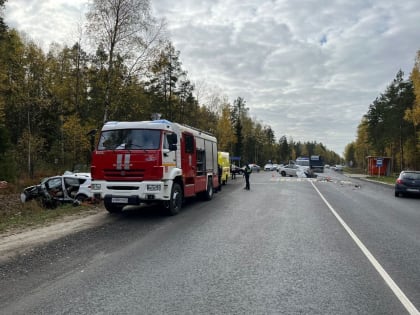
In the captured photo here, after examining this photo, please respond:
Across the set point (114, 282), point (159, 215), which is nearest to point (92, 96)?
point (159, 215)

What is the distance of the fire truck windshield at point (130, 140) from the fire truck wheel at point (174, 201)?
1527 millimetres

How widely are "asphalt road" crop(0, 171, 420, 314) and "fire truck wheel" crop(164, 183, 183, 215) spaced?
1309mm

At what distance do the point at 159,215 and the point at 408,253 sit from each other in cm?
657

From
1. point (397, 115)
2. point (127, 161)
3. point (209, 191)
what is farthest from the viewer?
point (397, 115)

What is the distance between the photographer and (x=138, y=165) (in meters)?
9.61

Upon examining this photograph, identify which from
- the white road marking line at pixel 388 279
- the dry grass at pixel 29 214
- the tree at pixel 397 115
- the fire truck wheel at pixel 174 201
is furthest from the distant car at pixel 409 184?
the tree at pixel 397 115

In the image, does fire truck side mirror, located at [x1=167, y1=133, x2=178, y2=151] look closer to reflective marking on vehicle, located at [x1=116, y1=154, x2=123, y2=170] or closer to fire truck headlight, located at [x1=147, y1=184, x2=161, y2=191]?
fire truck headlight, located at [x1=147, y1=184, x2=161, y2=191]

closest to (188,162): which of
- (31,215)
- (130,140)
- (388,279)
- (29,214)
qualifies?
(130,140)

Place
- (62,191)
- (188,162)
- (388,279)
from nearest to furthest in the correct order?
1. (388,279)
2. (188,162)
3. (62,191)

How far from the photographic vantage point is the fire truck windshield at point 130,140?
9891 millimetres

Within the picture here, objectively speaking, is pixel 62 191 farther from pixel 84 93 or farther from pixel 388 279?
pixel 84 93

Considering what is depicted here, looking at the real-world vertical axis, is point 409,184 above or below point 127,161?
below

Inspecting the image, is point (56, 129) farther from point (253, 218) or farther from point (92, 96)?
point (253, 218)

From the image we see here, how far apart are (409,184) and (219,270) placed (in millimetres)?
16731
